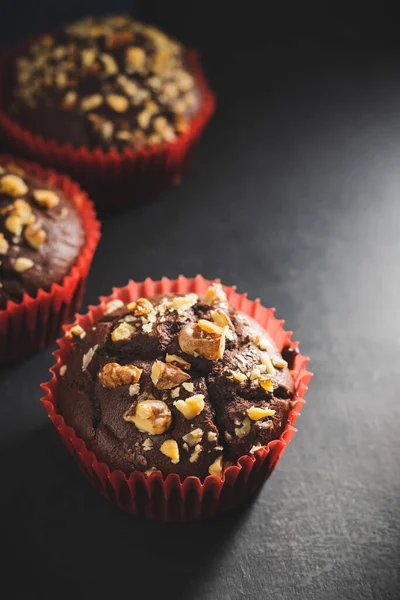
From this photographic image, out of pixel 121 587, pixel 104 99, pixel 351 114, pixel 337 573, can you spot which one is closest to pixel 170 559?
pixel 121 587

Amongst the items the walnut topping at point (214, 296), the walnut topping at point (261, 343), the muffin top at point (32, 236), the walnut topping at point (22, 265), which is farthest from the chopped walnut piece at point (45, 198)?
the walnut topping at point (261, 343)

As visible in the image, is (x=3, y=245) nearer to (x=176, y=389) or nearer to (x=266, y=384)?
(x=176, y=389)

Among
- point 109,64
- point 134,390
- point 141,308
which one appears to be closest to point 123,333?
point 141,308

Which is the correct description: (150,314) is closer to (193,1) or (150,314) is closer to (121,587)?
(121,587)

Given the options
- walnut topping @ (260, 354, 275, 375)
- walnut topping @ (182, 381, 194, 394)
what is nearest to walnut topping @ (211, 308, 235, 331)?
walnut topping @ (260, 354, 275, 375)

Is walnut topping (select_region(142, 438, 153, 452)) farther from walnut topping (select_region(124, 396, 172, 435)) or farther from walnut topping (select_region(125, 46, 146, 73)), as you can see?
walnut topping (select_region(125, 46, 146, 73))

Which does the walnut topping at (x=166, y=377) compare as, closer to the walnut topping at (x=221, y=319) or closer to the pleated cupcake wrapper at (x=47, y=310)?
the walnut topping at (x=221, y=319)
